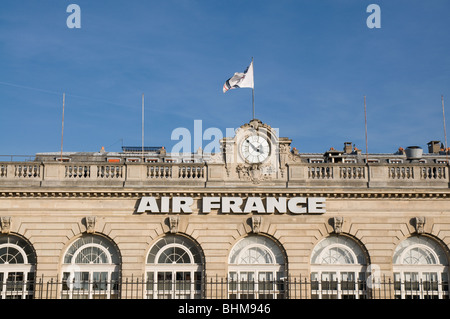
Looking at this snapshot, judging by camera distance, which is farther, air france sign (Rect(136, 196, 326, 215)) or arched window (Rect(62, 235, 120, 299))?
air france sign (Rect(136, 196, 326, 215))

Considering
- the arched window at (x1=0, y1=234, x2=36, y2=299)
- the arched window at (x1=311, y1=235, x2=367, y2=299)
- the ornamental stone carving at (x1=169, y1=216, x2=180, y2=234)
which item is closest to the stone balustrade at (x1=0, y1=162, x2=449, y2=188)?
the ornamental stone carving at (x1=169, y1=216, x2=180, y2=234)

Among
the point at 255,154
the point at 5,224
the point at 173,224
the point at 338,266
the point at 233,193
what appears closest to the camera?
the point at 5,224

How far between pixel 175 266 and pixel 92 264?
14.0ft

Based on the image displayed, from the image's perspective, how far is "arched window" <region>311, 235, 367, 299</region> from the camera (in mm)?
33531

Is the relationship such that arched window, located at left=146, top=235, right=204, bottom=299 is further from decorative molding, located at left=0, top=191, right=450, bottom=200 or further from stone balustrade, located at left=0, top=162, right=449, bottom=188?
stone balustrade, located at left=0, top=162, right=449, bottom=188

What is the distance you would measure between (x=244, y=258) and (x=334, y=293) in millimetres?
4996

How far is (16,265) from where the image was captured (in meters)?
33.2

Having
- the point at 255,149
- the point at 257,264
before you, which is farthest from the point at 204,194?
the point at 257,264

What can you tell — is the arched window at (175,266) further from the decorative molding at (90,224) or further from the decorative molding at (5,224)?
the decorative molding at (5,224)

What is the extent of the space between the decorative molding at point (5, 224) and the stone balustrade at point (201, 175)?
1.81m

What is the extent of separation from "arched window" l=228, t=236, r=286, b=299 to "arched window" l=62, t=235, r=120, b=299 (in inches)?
239

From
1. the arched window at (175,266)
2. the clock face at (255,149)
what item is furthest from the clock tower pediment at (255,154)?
the arched window at (175,266)

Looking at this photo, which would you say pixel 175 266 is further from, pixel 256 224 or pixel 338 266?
pixel 338 266
